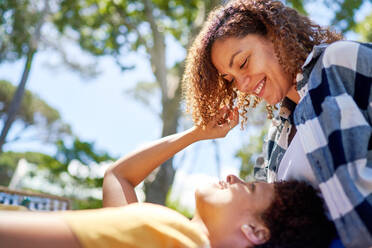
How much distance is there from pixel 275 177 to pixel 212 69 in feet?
2.91

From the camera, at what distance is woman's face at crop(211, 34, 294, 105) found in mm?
2096

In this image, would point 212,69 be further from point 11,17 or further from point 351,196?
point 11,17

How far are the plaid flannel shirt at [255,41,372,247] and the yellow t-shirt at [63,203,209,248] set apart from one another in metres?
0.59

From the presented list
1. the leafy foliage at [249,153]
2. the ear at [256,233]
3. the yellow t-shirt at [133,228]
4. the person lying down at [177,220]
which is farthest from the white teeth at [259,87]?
the leafy foliage at [249,153]

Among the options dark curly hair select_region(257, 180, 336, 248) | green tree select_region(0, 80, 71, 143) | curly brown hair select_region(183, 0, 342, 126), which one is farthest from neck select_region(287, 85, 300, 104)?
green tree select_region(0, 80, 71, 143)

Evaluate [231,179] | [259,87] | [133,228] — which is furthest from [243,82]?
[133,228]

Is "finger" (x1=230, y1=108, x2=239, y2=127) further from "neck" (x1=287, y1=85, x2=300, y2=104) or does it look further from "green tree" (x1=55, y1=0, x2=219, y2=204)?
"green tree" (x1=55, y1=0, x2=219, y2=204)

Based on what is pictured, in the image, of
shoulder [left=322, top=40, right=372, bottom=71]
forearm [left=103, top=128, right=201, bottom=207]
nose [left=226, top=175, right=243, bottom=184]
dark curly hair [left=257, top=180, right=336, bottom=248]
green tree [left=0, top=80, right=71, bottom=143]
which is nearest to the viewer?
dark curly hair [left=257, top=180, right=336, bottom=248]

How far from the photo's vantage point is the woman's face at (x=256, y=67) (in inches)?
82.5

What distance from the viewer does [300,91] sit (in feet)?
6.14

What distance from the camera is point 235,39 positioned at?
216 centimetres

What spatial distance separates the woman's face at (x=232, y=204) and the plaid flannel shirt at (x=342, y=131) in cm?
28

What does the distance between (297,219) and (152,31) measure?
6.11m

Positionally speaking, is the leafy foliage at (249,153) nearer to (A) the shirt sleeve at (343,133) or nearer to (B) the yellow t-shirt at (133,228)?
(A) the shirt sleeve at (343,133)
